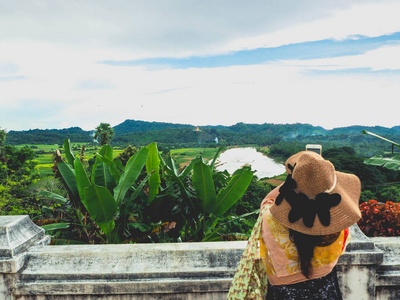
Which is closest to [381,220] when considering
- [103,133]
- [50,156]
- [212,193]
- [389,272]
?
[389,272]

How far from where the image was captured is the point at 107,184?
3188 mm

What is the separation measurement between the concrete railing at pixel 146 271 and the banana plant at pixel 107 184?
0.35m

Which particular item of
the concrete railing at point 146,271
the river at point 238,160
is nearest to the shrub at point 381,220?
the concrete railing at point 146,271

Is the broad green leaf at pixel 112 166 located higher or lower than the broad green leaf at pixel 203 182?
higher

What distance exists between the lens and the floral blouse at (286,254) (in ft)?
4.97

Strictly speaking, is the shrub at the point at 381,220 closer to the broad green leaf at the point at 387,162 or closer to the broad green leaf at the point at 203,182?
the broad green leaf at the point at 387,162

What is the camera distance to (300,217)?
1.41 metres

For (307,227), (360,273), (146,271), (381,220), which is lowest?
(360,273)

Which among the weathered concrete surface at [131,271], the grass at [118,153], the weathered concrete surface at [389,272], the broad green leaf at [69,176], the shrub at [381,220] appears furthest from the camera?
the grass at [118,153]

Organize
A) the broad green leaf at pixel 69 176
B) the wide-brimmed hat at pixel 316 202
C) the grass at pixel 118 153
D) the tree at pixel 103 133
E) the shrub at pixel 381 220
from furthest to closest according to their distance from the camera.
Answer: the tree at pixel 103 133 → the grass at pixel 118 153 → the broad green leaf at pixel 69 176 → the shrub at pixel 381 220 → the wide-brimmed hat at pixel 316 202

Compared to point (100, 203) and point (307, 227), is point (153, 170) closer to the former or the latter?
point (100, 203)

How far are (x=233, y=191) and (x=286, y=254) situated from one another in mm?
1451

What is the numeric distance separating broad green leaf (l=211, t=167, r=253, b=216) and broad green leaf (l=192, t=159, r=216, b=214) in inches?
3.6

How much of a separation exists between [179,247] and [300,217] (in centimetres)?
124
